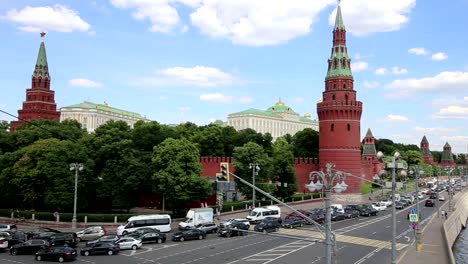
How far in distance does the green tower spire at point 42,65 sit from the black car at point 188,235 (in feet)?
257

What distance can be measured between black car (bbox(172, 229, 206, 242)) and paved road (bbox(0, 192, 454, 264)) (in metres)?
0.83

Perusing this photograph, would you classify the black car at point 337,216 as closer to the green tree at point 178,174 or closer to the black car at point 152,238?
the green tree at point 178,174

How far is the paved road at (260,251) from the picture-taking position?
34500 millimetres

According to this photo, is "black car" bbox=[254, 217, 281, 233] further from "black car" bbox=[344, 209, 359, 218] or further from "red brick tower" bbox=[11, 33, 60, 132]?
"red brick tower" bbox=[11, 33, 60, 132]

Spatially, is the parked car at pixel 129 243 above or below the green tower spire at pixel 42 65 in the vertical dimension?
below

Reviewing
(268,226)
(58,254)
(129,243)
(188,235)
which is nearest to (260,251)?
(188,235)

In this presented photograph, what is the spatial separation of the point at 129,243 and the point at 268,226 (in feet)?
50.1

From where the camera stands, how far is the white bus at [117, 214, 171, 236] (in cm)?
4657

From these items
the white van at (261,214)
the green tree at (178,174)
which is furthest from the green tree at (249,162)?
the white van at (261,214)

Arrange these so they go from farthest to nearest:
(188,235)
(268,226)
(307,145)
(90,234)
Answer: (307,145)
(268,226)
(90,234)
(188,235)

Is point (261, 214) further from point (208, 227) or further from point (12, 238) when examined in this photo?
point (12, 238)

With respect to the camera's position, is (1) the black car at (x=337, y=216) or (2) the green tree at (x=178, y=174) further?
(1) the black car at (x=337, y=216)

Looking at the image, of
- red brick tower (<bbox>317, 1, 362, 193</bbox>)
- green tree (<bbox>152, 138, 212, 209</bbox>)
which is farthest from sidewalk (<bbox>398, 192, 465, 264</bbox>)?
red brick tower (<bbox>317, 1, 362, 193</bbox>)

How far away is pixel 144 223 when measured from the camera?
155ft
